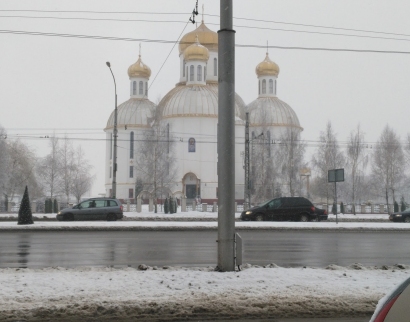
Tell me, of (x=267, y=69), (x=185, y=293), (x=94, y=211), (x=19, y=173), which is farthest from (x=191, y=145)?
(x=185, y=293)

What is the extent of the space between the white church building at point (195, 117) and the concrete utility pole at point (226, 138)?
57639 millimetres

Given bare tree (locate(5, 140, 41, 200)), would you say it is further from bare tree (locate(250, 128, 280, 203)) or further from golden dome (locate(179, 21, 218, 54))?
bare tree (locate(250, 128, 280, 203))

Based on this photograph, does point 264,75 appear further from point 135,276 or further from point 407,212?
point 135,276

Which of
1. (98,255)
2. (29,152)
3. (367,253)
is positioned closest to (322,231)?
(367,253)

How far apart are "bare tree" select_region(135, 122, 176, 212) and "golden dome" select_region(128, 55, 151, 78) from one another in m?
15.1

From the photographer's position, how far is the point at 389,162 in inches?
2680

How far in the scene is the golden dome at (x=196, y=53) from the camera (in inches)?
2960

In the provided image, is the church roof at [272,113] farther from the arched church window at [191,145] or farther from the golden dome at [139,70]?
the golden dome at [139,70]

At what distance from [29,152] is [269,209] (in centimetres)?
6808

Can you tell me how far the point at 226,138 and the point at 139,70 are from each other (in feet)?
248

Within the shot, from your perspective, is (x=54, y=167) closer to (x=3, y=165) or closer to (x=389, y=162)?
(x=3, y=165)

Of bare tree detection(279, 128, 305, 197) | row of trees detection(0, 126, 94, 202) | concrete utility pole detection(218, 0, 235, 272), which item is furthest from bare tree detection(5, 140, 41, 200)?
concrete utility pole detection(218, 0, 235, 272)

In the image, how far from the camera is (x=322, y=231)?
24531 millimetres

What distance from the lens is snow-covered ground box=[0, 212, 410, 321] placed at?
7.07 m
